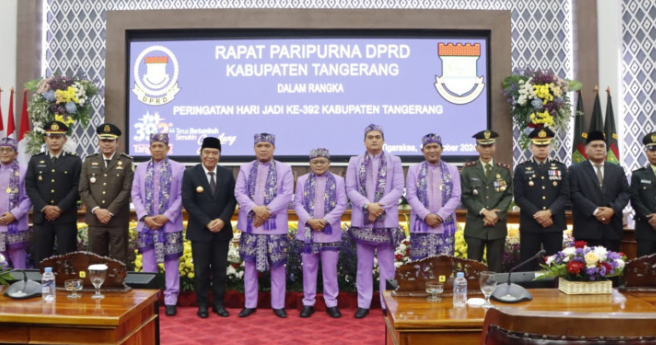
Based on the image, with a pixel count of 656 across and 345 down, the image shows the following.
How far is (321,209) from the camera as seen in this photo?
484 centimetres

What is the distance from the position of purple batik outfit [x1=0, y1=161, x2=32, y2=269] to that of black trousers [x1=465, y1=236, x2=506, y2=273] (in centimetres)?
374

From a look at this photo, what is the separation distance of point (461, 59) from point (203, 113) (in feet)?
10.4

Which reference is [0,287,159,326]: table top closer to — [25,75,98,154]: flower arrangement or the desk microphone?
the desk microphone

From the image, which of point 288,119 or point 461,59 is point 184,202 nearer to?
point 288,119

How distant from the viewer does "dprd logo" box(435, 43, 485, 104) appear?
7.32 meters

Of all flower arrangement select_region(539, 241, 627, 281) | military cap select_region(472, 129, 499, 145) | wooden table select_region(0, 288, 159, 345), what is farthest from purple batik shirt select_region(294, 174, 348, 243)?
wooden table select_region(0, 288, 159, 345)

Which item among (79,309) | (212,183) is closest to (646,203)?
(212,183)

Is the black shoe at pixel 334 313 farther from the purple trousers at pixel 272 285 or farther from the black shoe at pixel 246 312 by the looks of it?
the black shoe at pixel 246 312

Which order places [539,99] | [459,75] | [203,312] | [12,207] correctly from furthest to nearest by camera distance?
[459,75], [539,99], [12,207], [203,312]

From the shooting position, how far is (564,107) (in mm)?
6750

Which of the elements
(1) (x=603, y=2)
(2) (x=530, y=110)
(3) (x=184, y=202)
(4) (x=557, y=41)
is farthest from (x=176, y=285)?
(1) (x=603, y=2)

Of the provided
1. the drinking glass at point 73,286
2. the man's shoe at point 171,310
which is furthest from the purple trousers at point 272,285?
the drinking glass at point 73,286

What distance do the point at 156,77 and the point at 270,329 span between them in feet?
13.6

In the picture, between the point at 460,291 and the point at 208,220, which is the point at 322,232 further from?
the point at 460,291
